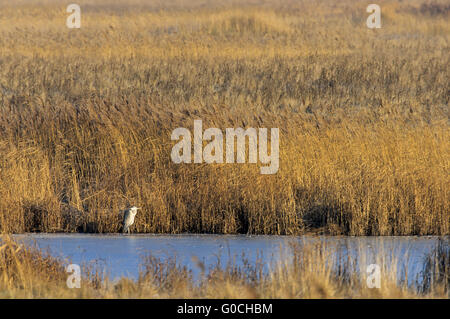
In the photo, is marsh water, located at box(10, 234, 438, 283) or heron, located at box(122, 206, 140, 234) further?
heron, located at box(122, 206, 140, 234)

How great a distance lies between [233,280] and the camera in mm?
6215

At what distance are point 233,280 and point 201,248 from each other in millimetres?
1746

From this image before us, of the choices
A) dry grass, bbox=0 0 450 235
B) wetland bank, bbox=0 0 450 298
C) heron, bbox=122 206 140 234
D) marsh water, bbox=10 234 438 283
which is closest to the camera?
wetland bank, bbox=0 0 450 298

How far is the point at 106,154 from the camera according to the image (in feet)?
33.0

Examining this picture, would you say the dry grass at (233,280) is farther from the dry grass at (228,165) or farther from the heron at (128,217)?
the dry grass at (228,165)

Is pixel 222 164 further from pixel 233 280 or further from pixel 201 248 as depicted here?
pixel 233 280

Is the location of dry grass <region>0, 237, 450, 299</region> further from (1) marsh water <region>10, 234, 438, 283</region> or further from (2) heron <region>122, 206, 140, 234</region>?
(2) heron <region>122, 206, 140, 234</region>

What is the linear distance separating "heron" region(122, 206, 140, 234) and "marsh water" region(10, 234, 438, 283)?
100mm

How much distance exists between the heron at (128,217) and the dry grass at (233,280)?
1.50 metres

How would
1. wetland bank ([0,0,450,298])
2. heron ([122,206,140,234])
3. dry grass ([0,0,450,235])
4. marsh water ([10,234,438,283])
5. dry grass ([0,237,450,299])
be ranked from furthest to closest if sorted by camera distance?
dry grass ([0,0,450,235])
heron ([122,206,140,234])
marsh water ([10,234,438,283])
wetland bank ([0,0,450,298])
dry grass ([0,237,450,299])

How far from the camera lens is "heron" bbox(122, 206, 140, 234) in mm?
8445

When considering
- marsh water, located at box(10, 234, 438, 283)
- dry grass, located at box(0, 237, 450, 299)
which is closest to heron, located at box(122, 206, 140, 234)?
marsh water, located at box(10, 234, 438, 283)

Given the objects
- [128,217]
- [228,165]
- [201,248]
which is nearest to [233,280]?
[201,248]
